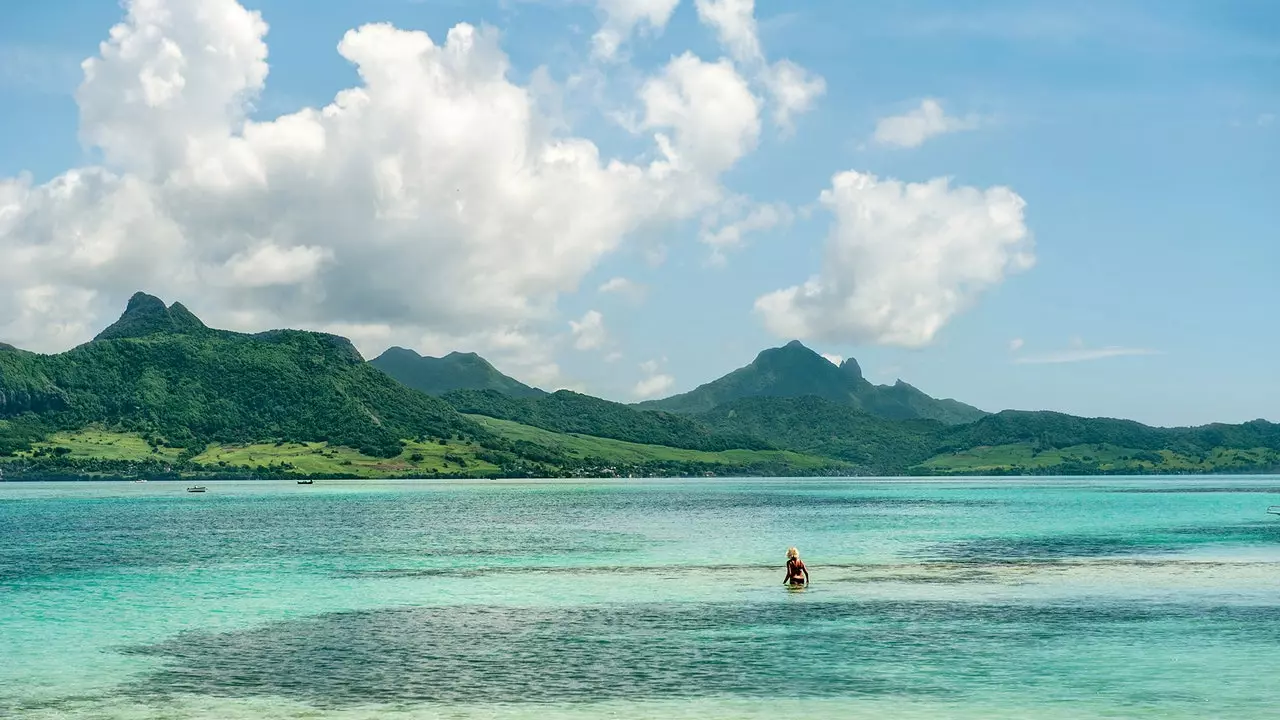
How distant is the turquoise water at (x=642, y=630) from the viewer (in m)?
34.7

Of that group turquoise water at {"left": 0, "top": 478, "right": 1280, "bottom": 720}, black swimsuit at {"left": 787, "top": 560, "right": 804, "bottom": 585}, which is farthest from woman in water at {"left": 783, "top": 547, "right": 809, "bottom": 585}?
turquoise water at {"left": 0, "top": 478, "right": 1280, "bottom": 720}

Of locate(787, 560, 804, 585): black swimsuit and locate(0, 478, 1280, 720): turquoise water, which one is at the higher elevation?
locate(787, 560, 804, 585): black swimsuit

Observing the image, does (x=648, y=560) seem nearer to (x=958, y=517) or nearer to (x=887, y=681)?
(x=887, y=681)

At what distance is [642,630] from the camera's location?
4950cm

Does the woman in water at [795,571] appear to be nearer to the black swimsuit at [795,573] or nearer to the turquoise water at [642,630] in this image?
the black swimsuit at [795,573]

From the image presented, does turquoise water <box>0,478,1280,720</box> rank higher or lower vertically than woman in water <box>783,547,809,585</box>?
lower

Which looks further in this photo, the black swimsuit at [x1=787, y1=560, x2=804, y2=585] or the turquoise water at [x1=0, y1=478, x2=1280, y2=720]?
the black swimsuit at [x1=787, y1=560, x2=804, y2=585]

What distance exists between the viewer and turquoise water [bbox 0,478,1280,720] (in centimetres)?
3472

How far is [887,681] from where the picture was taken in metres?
37.3

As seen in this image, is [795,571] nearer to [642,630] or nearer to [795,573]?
[795,573]

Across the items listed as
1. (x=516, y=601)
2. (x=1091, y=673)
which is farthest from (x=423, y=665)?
(x=1091, y=673)

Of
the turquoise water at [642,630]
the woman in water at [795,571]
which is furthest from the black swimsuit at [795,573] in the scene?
the turquoise water at [642,630]

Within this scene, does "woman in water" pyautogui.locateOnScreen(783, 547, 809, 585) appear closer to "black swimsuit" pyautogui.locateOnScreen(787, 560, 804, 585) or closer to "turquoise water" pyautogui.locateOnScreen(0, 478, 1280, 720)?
"black swimsuit" pyautogui.locateOnScreen(787, 560, 804, 585)

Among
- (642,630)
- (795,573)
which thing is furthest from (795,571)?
(642,630)
